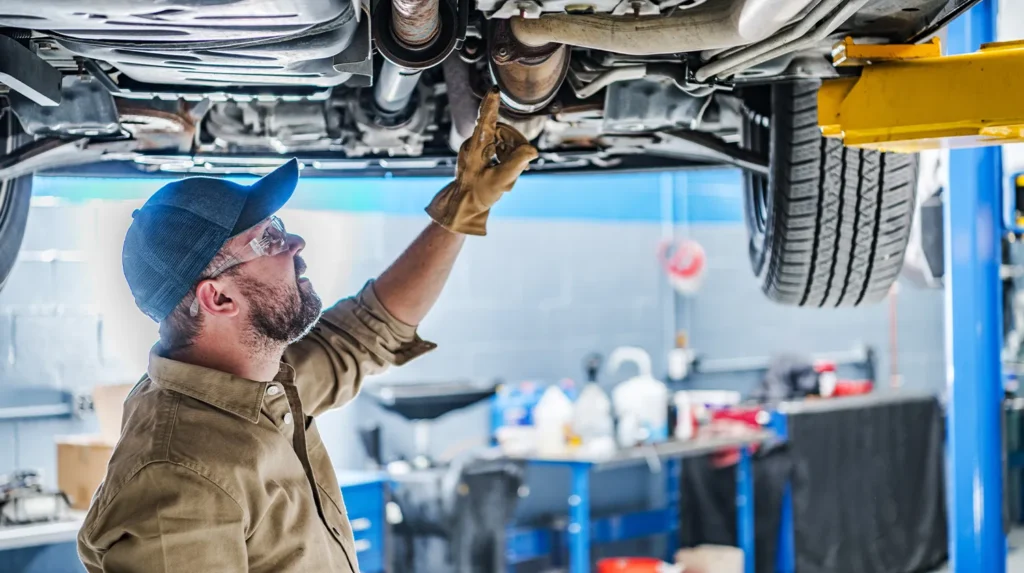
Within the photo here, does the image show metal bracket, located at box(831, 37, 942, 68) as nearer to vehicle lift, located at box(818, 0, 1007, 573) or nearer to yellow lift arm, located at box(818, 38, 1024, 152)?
yellow lift arm, located at box(818, 38, 1024, 152)

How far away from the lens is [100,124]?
189 centimetres

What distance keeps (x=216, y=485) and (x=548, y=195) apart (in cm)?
514

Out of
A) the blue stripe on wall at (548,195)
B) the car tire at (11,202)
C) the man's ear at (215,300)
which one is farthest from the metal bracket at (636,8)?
the blue stripe on wall at (548,195)

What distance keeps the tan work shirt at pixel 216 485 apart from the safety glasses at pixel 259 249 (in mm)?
151

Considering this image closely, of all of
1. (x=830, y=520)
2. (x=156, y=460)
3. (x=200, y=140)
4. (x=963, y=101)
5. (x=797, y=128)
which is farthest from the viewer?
(x=830, y=520)

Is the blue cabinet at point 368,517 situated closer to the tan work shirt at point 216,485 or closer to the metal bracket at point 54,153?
the metal bracket at point 54,153

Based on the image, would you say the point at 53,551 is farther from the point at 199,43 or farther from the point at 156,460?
the point at 199,43

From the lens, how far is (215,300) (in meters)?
1.63

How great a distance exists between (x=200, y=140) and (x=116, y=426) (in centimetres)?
163

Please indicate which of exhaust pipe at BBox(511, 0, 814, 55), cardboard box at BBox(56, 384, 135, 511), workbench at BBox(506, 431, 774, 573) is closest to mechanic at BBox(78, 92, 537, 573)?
exhaust pipe at BBox(511, 0, 814, 55)

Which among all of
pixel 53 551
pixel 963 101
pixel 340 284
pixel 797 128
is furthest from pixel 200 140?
pixel 340 284

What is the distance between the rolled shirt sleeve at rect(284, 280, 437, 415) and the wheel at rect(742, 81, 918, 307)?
0.80 m

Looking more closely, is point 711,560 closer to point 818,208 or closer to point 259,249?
point 818,208

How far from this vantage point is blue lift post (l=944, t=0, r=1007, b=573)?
9.71 ft
